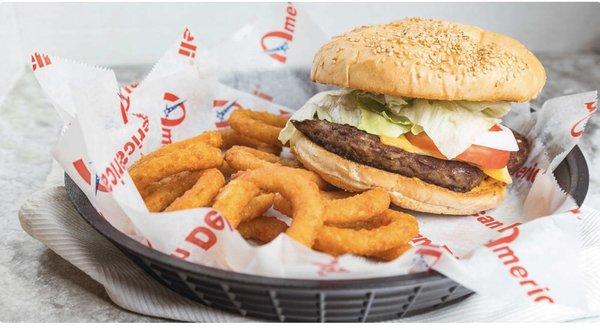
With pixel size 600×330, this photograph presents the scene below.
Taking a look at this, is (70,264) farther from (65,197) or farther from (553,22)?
(553,22)

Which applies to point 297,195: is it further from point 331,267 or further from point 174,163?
point 174,163

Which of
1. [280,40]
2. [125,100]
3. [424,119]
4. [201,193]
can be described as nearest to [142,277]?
[201,193]

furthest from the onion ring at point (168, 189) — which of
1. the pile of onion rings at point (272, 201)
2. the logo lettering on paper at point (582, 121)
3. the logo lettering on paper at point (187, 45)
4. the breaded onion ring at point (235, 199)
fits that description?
the logo lettering on paper at point (582, 121)

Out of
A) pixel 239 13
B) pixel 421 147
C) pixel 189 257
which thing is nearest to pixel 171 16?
pixel 239 13

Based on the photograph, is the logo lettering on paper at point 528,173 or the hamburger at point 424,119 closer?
the hamburger at point 424,119

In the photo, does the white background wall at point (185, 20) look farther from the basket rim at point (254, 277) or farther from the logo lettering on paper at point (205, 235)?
the logo lettering on paper at point (205, 235)
